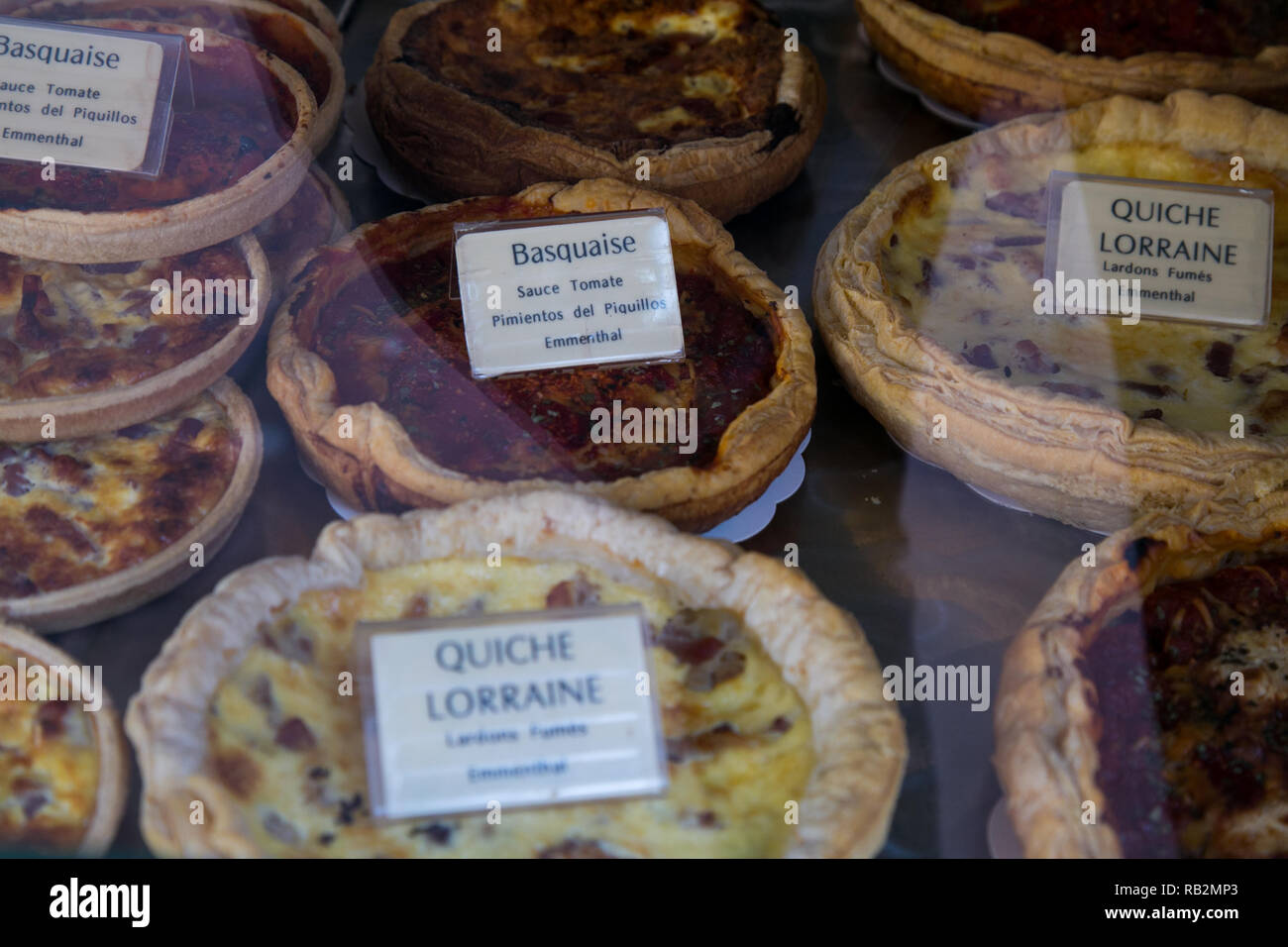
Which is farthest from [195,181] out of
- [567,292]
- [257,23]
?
[567,292]

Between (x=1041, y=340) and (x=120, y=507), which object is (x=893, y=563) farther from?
(x=120, y=507)

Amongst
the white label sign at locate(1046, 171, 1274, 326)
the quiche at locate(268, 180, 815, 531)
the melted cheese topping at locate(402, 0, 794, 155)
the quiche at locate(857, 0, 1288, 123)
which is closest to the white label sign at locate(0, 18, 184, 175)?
the quiche at locate(268, 180, 815, 531)

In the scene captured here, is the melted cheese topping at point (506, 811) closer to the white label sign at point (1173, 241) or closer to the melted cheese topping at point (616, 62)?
the white label sign at point (1173, 241)

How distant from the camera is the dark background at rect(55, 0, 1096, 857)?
188 centimetres

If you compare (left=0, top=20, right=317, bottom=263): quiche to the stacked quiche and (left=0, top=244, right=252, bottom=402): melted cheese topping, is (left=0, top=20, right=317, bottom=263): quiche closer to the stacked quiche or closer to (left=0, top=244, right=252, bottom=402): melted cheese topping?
the stacked quiche

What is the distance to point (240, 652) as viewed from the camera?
1.65m

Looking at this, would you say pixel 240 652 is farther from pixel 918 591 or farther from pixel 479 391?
pixel 918 591

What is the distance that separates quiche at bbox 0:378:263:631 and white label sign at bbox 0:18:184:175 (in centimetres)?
50

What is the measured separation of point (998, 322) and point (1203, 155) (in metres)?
0.84

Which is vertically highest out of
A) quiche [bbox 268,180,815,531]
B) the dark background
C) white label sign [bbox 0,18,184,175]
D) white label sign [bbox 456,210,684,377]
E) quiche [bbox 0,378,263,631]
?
white label sign [bbox 0,18,184,175]

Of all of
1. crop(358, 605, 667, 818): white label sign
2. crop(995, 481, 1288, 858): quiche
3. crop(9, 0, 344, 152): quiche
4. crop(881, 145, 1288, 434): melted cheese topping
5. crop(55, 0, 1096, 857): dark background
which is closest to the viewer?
crop(358, 605, 667, 818): white label sign

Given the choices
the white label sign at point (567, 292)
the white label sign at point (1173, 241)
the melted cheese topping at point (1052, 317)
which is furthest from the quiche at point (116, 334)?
the white label sign at point (1173, 241)

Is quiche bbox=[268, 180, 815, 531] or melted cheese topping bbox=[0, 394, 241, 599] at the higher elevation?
quiche bbox=[268, 180, 815, 531]
